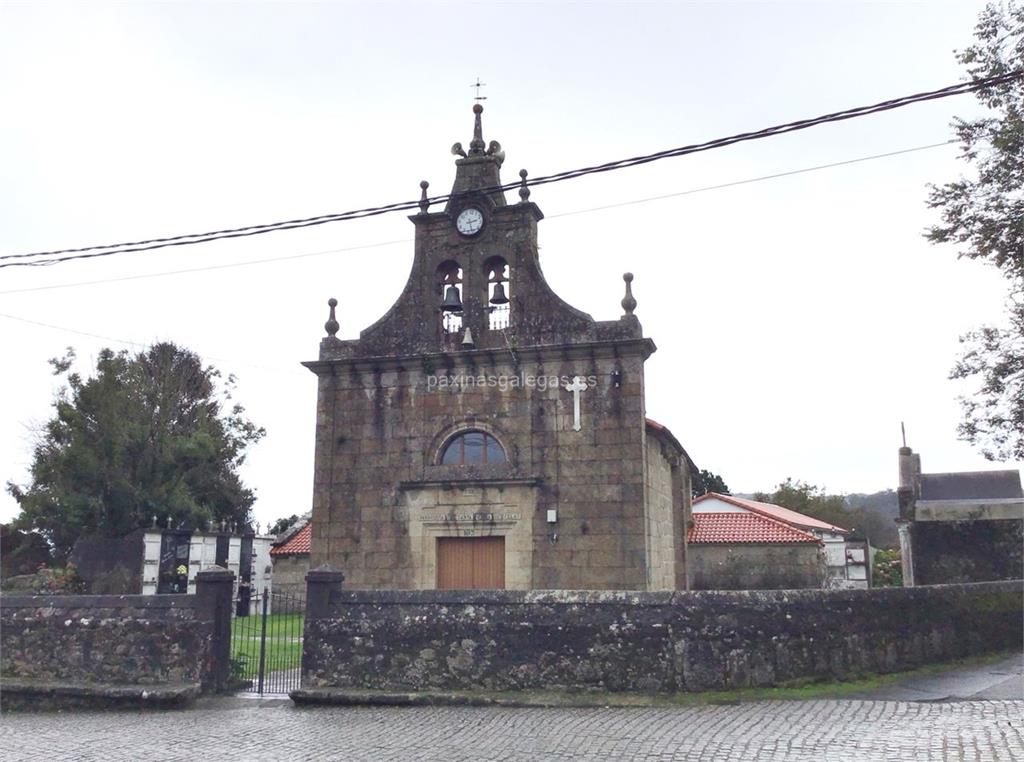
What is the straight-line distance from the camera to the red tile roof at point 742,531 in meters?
28.8

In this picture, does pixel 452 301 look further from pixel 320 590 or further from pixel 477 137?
pixel 320 590

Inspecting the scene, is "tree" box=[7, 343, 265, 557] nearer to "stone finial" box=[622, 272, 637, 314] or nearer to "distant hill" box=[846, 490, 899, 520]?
"stone finial" box=[622, 272, 637, 314]

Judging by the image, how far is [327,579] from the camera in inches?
465

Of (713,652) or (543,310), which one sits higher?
(543,310)

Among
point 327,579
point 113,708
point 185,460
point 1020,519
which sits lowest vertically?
point 113,708

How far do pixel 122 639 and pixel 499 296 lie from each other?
10.1 meters

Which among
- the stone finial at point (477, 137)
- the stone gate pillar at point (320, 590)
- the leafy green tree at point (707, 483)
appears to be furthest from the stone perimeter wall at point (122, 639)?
the leafy green tree at point (707, 483)

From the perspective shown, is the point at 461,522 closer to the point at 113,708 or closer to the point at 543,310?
the point at 543,310

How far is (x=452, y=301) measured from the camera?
18891 mm

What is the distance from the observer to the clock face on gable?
19359mm

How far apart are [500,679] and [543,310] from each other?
9292mm

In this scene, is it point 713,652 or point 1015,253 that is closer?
point 713,652

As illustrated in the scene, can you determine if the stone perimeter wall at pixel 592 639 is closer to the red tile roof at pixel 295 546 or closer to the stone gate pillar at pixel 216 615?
the stone gate pillar at pixel 216 615

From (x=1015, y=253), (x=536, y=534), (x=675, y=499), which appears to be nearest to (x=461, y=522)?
(x=536, y=534)
